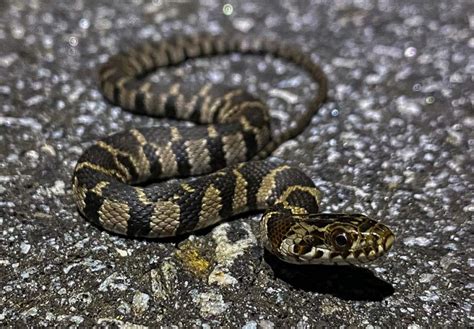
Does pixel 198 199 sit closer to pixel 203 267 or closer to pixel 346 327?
pixel 203 267

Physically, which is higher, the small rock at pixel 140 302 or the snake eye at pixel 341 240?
the snake eye at pixel 341 240

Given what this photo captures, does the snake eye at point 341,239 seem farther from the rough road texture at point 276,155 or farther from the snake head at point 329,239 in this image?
the rough road texture at point 276,155

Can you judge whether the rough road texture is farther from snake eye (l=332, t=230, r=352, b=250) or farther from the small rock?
snake eye (l=332, t=230, r=352, b=250)

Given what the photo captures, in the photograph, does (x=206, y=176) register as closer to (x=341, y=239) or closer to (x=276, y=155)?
(x=276, y=155)

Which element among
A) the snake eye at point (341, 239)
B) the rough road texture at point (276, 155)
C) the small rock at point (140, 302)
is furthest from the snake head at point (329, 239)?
the small rock at point (140, 302)

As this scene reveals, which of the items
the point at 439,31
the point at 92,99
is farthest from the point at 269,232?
the point at 439,31

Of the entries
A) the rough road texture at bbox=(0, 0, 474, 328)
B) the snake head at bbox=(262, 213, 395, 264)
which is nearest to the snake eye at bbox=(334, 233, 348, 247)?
the snake head at bbox=(262, 213, 395, 264)

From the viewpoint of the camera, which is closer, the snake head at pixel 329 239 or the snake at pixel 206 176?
the snake head at pixel 329 239

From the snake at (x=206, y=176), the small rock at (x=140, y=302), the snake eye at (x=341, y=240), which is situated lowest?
the small rock at (x=140, y=302)
